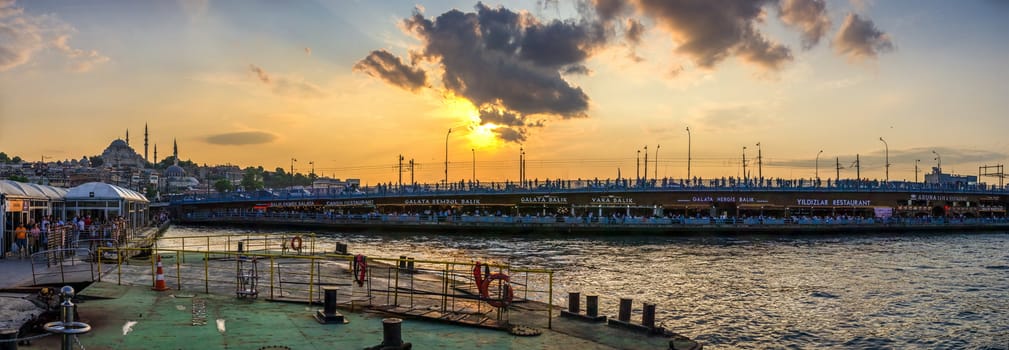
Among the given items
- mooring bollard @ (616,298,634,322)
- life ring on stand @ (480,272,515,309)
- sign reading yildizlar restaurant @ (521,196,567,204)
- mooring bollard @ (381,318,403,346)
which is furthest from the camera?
sign reading yildizlar restaurant @ (521,196,567,204)

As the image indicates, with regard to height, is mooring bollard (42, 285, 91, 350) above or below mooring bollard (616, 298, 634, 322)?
above

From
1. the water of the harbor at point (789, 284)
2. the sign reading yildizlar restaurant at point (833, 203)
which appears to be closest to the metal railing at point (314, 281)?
the water of the harbor at point (789, 284)

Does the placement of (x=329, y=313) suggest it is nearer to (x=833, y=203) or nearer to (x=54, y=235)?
(x=54, y=235)

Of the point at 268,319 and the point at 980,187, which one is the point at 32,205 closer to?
the point at 268,319

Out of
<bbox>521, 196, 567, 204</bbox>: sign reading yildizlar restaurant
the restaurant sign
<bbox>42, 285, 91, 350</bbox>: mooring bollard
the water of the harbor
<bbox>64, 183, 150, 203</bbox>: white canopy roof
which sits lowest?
the water of the harbor

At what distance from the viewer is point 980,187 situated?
129m

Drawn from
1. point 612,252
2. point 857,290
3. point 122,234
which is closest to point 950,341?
point 857,290

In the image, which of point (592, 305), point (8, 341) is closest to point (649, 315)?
point (592, 305)

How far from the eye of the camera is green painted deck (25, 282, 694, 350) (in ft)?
50.1

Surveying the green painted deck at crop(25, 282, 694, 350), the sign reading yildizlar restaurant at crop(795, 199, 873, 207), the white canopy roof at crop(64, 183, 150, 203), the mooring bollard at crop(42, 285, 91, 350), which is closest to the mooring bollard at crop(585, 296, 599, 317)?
the green painted deck at crop(25, 282, 694, 350)

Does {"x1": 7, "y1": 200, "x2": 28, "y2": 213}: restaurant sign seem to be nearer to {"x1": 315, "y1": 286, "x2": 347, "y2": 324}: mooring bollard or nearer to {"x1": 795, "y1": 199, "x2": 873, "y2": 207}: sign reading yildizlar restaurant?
{"x1": 315, "y1": 286, "x2": 347, "y2": 324}: mooring bollard

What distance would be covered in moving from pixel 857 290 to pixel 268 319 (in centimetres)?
3181

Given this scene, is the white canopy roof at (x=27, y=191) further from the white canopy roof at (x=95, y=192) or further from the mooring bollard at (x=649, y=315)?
the mooring bollard at (x=649, y=315)

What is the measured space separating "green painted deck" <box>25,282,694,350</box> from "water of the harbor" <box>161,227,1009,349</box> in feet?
25.0
